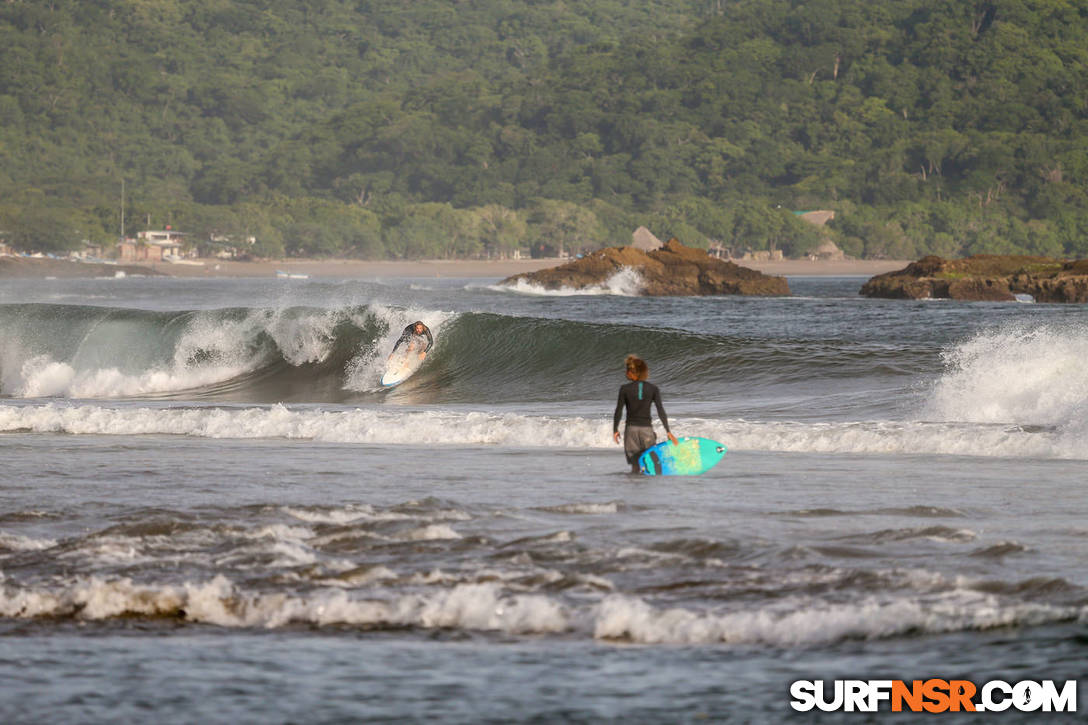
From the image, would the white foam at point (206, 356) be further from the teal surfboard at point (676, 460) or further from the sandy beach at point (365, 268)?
the sandy beach at point (365, 268)

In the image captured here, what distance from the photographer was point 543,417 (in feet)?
68.3

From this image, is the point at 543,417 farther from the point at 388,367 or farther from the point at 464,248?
the point at 464,248

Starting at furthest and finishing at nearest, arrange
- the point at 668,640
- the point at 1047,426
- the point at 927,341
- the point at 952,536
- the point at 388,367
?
the point at 927,341 → the point at 388,367 → the point at 1047,426 → the point at 952,536 → the point at 668,640

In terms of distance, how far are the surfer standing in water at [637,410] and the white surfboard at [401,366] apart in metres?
15.8

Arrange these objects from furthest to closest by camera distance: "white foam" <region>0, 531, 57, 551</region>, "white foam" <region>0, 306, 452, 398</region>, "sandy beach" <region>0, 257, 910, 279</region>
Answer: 1. "sandy beach" <region>0, 257, 910, 279</region>
2. "white foam" <region>0, 306, 452, 398</region>
3. "white foam" <region>0, 531, 57, 551</region>

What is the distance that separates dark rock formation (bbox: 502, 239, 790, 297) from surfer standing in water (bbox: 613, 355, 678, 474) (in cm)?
7279

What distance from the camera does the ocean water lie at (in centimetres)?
731

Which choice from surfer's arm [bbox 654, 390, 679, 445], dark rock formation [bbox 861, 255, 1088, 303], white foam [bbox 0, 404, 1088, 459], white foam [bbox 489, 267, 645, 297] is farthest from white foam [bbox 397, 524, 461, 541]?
white foam [bbox 489, 267, 645, 297]

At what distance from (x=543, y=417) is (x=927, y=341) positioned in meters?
22.8

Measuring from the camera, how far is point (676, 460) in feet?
48.9

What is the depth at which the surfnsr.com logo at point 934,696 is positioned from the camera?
6.80 m

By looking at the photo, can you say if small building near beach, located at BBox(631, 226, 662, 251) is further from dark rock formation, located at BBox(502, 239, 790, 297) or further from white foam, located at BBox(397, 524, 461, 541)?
white foam, located at BBox(397, 524, 461, 541)

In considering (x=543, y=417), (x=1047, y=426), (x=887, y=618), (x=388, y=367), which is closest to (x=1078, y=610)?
(x=887, y=618)

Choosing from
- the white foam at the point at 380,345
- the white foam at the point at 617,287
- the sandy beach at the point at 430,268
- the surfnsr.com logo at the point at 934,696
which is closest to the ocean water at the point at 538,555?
the surfnsr.com logo at the point at 934,696
